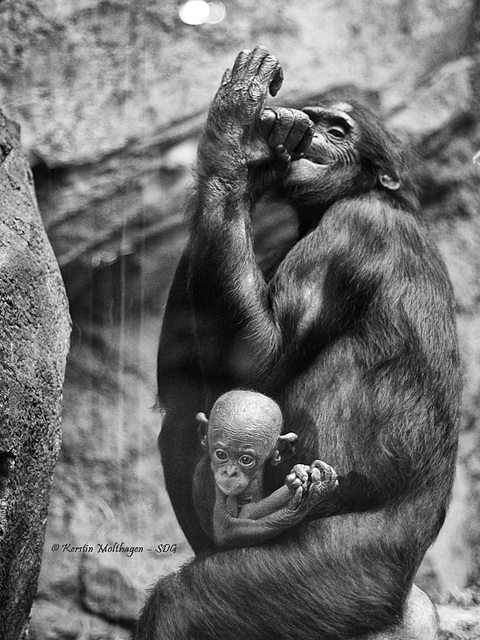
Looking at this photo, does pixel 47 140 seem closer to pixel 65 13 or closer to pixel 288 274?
pixel 65 13

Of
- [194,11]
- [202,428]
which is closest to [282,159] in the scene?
[202,428]

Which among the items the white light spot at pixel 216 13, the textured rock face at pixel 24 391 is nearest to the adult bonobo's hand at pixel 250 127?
the textured rock face at pixel 24 391

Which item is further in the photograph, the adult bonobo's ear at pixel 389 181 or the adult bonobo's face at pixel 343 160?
the adult bonobo's ear at pixel 389 181

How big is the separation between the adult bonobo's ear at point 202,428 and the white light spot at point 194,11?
2633 mm

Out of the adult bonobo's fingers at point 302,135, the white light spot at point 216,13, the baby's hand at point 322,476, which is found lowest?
the baby's hand at point 322,476

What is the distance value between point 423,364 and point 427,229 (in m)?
0.69

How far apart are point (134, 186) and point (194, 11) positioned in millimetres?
1017

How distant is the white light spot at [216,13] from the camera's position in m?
4.71

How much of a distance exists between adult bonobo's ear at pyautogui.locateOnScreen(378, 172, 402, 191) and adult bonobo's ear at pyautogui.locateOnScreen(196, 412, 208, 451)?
1.26 meters

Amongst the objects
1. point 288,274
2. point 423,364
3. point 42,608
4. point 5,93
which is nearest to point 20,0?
point 5,93

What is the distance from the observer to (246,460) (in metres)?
2.66

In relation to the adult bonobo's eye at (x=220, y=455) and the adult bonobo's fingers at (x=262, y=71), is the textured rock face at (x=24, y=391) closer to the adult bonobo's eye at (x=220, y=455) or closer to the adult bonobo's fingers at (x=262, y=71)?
the adult bonobo's eye at (x=220, y=455)

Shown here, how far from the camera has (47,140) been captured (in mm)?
4320

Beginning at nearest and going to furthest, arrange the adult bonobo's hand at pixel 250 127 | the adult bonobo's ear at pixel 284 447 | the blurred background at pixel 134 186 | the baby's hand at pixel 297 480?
the baby's hand at pixel 297 480 → the adult bonobo's ear at pixel 284 447 → the adult bonobo's hand at pixel 250 127 → the blurred background at pixel 134 186
